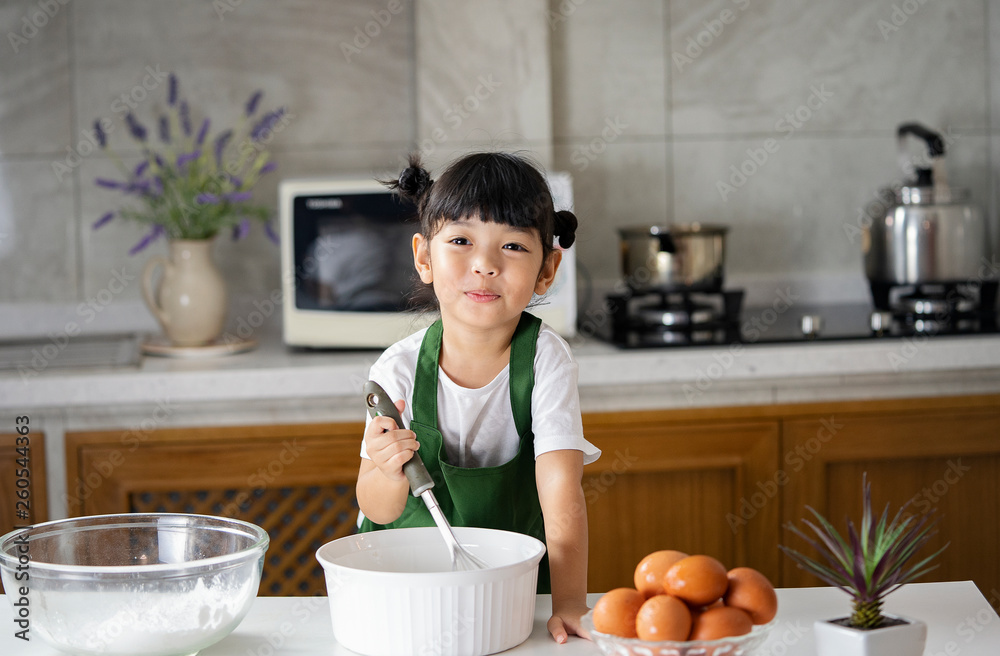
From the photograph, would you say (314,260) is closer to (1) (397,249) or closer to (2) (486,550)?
(1) (397,249)

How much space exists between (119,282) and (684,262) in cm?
134

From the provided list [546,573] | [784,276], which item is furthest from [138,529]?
[784,276]

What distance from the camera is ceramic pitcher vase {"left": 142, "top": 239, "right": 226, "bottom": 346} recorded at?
2.01m

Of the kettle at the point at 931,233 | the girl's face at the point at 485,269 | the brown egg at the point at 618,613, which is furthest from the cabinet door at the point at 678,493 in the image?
the brown egg at the point at 618,613

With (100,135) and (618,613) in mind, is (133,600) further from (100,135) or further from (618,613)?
(100,135)

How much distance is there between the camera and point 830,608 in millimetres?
851

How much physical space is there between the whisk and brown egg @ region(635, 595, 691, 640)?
203mm

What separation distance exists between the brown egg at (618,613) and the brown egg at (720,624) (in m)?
0.04

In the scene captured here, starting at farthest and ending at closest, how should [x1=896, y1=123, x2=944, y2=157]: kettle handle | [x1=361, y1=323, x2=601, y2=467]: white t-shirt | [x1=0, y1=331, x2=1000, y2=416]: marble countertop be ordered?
[x1=896, y1=123, x2=944, y2=157]: kettle handle < [x1=0, y1=331, x2=1000, y2=416]: marble countertop < [x1=361, y1=323, x2=601, y2=467]: white t-shirt

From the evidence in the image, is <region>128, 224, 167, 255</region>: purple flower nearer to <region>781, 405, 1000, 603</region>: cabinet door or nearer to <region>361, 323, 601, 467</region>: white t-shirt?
<region>361, 323, 601, 467</region>: white t-shirt

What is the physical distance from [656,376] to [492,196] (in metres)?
0.95

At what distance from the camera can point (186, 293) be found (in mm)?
2010

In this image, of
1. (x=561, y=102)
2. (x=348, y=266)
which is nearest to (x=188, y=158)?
(x=348, y=266)

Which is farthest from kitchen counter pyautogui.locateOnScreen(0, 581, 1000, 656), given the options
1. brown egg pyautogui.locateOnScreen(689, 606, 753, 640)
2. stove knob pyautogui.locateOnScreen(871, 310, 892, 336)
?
stove knob pyautogui.locateOnScreen(871, 310, 892, 336)
